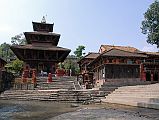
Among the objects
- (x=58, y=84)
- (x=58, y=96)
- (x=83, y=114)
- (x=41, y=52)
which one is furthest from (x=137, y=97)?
(x=41, y=52)

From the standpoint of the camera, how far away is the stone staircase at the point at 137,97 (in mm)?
19928

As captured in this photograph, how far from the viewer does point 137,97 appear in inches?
928

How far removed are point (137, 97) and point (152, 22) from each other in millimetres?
41022

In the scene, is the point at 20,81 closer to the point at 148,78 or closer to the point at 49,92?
the point at 49,92

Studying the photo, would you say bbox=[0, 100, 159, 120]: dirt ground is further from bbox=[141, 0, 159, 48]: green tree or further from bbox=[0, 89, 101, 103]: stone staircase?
bbox=[141, 0, 159, 48]: green tree

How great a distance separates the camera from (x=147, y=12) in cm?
6097

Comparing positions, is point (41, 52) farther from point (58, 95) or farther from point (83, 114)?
point (83, 114)

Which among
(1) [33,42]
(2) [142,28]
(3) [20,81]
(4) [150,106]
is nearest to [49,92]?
(3) [20,81]

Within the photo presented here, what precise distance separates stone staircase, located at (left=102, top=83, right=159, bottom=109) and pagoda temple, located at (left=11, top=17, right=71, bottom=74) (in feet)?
70.4

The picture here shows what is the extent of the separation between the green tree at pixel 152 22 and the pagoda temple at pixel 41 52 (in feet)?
69.3

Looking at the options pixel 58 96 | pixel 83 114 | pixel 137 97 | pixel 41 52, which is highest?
pixel 41 52

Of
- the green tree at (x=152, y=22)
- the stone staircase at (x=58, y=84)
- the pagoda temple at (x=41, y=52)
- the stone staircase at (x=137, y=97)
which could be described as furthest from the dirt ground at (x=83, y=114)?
the green tree at (x=152, y=22)

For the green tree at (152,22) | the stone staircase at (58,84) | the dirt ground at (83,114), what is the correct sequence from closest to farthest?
the dirt ground at (83,114) → the stone staircase at (58,84) → the green tree at (152,22)

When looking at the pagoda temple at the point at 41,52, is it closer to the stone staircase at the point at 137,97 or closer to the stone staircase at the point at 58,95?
the stone staircase at the point at 58,95
